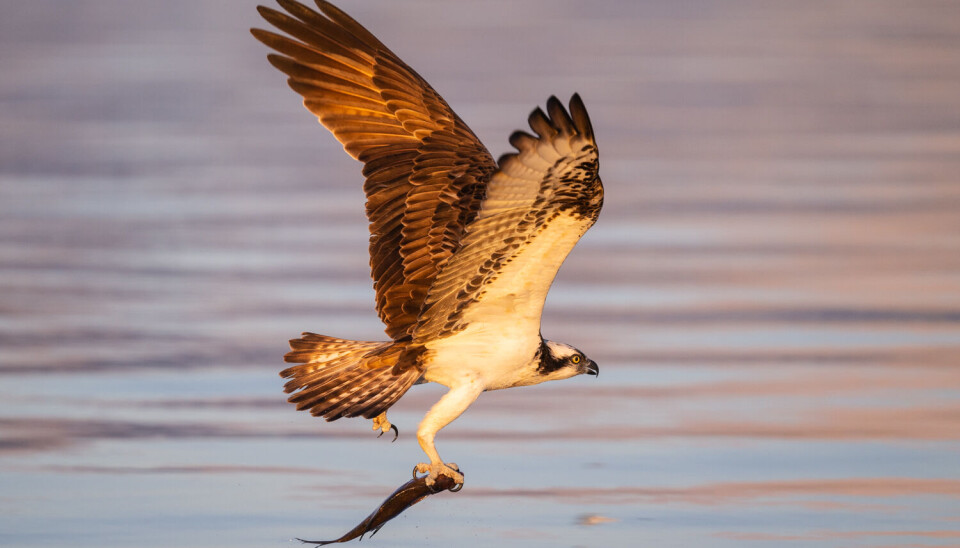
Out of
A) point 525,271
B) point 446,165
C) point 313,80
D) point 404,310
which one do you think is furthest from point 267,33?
point 525,271

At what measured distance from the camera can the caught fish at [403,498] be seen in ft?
21.9

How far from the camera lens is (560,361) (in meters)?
7.37

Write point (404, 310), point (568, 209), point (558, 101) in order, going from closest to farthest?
point (558, 101) < point (568, 209) < point (404, 310)

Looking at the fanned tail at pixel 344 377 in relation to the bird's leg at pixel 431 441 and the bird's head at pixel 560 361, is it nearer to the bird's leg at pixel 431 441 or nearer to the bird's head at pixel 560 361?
the bird's leg at pixel 431 441

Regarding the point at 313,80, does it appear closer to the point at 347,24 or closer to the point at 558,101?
the point at 347,24

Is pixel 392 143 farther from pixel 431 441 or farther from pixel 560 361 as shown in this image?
A: pixel 431 441

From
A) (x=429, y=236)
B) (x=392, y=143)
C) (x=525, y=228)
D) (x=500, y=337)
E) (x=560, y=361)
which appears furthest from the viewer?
(x=392, y=143)

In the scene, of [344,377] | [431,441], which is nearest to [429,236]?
[344,377]

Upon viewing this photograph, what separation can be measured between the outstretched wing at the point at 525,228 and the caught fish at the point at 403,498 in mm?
845

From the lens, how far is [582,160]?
562 cm

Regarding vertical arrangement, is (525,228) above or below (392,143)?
below

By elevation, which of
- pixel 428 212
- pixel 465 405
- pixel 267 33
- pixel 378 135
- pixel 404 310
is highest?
pixel 267 33

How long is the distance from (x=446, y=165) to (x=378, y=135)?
758 millimetres

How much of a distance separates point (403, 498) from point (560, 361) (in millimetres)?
1325
